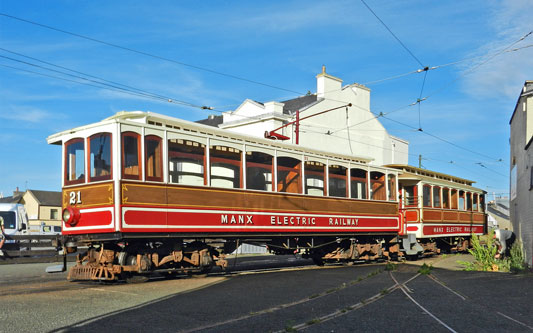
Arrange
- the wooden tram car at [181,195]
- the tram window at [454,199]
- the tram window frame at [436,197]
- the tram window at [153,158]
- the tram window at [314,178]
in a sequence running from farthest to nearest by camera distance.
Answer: the tram window at [454,199]
the tram window frame at [436,197]
the tram window at [314,178]
the tram window at [153,158]
the wooden tram car at [181,195]

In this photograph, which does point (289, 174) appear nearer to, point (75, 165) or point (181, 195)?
point (181, 195)

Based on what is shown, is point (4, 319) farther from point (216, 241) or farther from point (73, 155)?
point (216, 241)

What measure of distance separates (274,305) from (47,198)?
66159 millimetres

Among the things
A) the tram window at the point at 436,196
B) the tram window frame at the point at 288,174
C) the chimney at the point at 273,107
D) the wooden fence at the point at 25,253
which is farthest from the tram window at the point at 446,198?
the wooden fence at the point at 25,253

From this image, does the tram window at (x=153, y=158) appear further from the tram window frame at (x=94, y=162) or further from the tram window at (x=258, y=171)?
the tram window at (x=258, y=171)

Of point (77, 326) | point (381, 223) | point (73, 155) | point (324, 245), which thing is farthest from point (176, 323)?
point (381, 223)

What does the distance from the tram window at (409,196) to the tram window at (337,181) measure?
5.16m

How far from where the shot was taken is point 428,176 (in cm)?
2333

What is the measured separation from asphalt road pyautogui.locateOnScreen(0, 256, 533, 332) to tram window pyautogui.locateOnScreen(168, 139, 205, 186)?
2.26 meters

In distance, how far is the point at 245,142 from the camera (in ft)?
46.7

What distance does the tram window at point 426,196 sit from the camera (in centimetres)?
2202

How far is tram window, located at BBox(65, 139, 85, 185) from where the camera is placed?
40.1 ft

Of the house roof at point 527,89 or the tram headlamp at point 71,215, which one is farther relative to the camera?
the house roof at point 527,89

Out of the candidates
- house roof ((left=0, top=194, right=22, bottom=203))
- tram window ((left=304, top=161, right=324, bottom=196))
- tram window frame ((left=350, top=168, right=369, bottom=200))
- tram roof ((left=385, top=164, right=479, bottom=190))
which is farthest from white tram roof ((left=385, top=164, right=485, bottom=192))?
house roof ((left=0, top=194, right=22, bottom=203))
